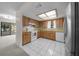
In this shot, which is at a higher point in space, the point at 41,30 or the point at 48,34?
the point at 41,30

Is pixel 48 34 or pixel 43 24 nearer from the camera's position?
pixel 48 34

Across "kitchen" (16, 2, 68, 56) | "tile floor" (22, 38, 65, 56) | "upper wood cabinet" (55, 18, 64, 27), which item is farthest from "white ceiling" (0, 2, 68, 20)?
"upper wood cabinet" (55, 18, 64, 27)

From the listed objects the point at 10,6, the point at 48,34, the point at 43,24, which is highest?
the point at 10,6

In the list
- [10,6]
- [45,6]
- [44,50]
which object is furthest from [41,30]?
[45,6]

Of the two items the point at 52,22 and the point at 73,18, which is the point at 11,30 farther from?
the point at 73,18

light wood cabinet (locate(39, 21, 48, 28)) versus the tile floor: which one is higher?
light wood cabinet (locate(39, 21, 48, 28))

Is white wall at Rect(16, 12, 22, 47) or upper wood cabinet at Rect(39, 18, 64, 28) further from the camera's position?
upper wood cabinet at Rect(39, 18, 64, 28)

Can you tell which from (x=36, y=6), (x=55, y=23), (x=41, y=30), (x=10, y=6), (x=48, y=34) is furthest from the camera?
(x=41, y=30)

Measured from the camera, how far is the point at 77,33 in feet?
2.80

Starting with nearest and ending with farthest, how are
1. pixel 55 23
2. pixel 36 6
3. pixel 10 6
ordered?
pixel 36 6
pixel 10 6
pixel 55 23

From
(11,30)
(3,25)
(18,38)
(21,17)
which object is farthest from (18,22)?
(11,30)

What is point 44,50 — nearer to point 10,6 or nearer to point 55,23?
point 10,6

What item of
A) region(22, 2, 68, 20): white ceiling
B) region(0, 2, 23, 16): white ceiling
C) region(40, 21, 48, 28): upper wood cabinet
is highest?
region(0, 2, 23, 16): white ceiling

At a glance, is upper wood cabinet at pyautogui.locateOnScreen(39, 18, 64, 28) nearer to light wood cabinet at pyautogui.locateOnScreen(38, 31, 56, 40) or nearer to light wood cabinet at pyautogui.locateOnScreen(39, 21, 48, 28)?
light wood cabinet at pyautogui.locateOnScreen(39, 21, 48, 28)
